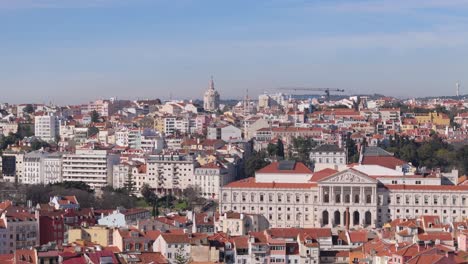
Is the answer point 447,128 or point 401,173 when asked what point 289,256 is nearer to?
point 401,173

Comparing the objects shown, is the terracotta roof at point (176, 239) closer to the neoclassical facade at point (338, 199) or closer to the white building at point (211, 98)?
the neoclassical facade at point (338, 199)

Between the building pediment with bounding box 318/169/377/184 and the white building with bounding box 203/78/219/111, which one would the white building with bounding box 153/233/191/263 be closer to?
the building pediment with bounding box 318/169/377/184

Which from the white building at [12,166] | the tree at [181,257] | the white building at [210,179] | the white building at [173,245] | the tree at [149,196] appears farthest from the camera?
the white building at [12,166]

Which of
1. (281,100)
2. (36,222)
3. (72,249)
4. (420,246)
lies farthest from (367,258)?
(281,100)

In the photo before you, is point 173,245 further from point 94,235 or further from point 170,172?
point 170,172

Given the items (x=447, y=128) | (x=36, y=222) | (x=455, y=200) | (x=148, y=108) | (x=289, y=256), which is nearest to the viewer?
(x=289, y=256)

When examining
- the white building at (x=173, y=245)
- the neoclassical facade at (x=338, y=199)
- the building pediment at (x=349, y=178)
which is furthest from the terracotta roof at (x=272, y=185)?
the white building at (x=173, y=245)

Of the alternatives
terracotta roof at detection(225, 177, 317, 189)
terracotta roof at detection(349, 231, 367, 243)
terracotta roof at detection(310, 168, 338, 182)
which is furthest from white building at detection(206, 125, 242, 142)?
terracotta roof at detection(349, 231, 367, 243)
